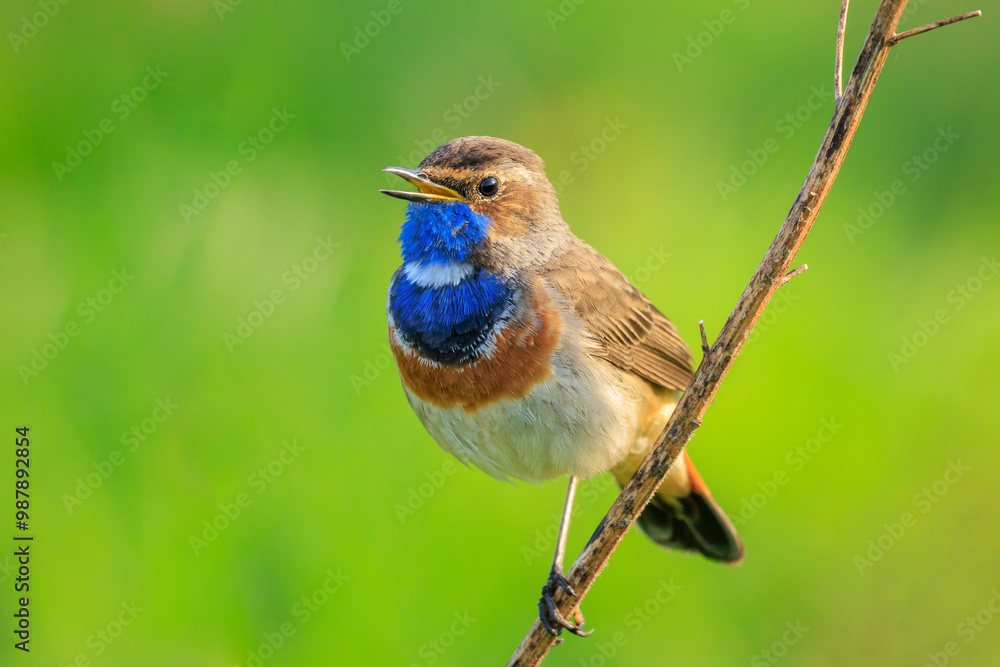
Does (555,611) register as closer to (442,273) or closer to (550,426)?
(550,426)

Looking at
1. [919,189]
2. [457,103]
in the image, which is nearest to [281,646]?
[457,103]

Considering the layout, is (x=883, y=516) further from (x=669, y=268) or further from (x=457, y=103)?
(x=457, y=103)

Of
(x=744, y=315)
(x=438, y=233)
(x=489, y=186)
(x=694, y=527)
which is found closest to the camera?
(x=744, y=315)

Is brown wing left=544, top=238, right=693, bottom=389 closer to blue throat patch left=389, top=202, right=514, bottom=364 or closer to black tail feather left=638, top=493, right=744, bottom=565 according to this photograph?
blue throat patch left=389, top=202, right=514, bottom=364

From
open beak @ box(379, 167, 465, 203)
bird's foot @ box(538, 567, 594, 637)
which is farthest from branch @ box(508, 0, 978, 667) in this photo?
open beak @ box(379, 167, 465, 203)

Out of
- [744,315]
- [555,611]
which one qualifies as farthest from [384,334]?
[744,315]

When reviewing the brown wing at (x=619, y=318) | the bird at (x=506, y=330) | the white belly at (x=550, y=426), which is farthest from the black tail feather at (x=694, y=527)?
the white belly at (x=550, y=426)

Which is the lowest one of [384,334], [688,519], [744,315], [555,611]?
[555,611]
